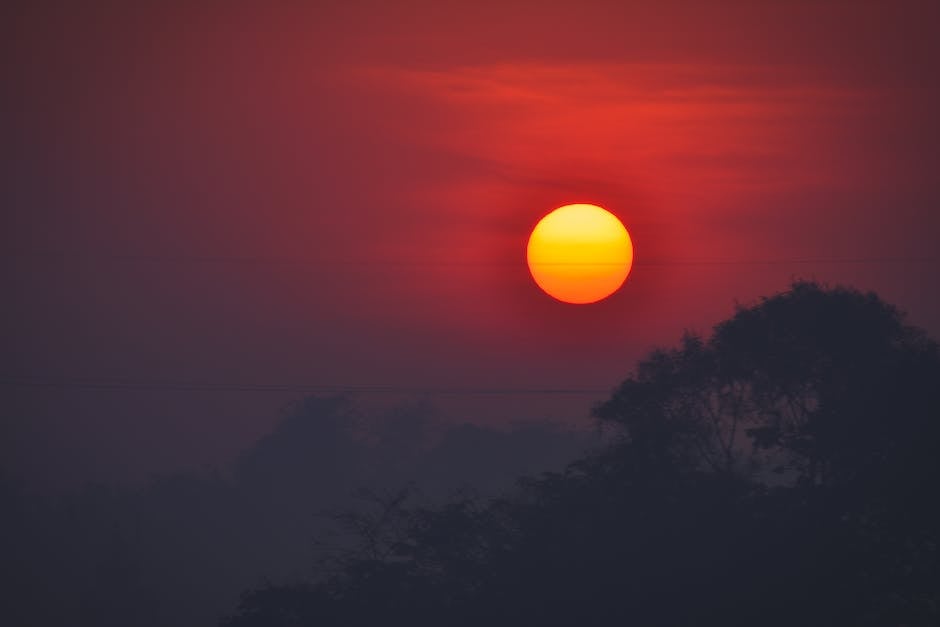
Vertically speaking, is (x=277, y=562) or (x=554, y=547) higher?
(x=277, y=562)

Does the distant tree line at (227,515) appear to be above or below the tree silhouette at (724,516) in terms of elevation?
above

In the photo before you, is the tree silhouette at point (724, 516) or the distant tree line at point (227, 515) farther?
the distant tree line at point (227, 515)

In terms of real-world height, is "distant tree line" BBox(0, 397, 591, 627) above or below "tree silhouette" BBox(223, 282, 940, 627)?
above

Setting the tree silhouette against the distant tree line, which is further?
the distant tree line

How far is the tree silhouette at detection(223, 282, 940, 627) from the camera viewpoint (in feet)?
80.5

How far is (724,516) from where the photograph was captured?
26344mm

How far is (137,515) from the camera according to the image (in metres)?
93.6

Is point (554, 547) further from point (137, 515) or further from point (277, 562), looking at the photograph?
point (137, 515)

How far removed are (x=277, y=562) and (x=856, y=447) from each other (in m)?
63.7

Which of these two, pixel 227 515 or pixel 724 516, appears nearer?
pixel 724 516

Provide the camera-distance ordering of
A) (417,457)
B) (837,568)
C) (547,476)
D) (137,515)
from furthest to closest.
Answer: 1. (417,457)
2. (137,515)
3. (547,476)
4. (837,568)

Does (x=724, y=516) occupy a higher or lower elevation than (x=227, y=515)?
lower

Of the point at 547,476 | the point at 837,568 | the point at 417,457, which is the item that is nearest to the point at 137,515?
the point at 417,457

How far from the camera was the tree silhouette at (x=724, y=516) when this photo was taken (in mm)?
24531
